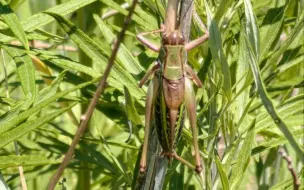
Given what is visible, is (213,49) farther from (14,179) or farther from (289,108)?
(14,179)

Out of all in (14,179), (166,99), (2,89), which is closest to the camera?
(166,99)

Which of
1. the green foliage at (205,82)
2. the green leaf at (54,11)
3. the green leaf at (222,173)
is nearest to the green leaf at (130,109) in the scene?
the green foliage at (205,82)

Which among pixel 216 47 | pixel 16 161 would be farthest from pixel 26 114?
pixel 216 47

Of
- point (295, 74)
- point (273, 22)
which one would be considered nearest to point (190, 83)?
point (273, 22)

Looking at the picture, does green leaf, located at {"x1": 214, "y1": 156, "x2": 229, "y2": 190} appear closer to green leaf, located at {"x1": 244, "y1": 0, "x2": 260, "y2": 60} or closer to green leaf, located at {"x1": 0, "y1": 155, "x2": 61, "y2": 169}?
green leaf, located at {"x1": 244, "y1": 0, "x2": 260, "y2": 60}

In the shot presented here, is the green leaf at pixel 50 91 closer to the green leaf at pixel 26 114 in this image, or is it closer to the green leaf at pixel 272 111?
the green leaf at pixel 26 114

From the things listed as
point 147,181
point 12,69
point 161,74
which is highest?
point 12,69

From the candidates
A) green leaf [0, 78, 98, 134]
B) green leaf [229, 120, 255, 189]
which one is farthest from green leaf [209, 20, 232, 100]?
green leaf [0, 78, 98, 134]
